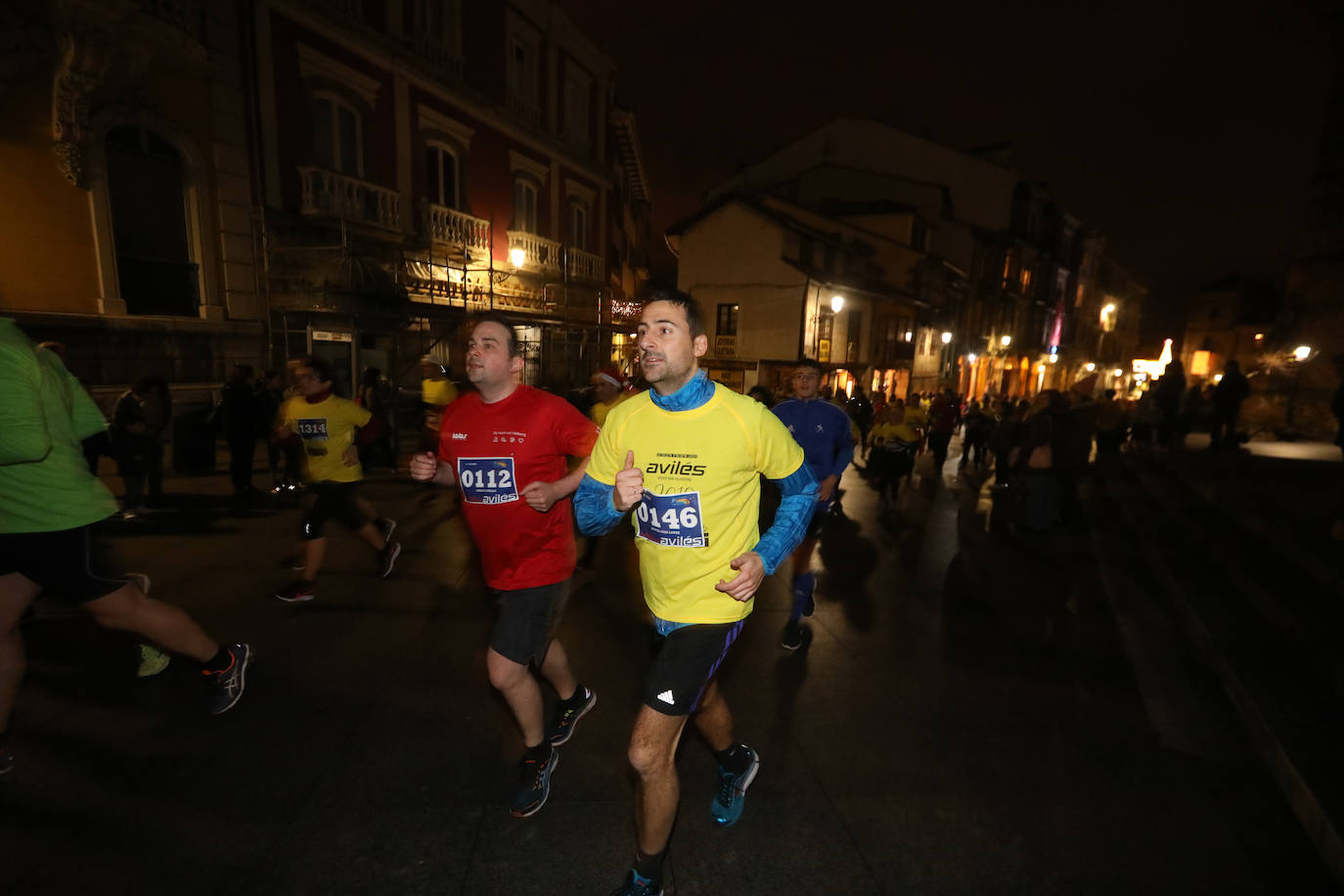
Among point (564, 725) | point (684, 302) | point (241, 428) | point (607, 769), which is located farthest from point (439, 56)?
point (607, 769)

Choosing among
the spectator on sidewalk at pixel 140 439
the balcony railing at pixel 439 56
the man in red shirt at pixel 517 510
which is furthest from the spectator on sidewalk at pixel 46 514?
the balcony railing at pixel 439 56

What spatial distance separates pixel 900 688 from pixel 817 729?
882mm

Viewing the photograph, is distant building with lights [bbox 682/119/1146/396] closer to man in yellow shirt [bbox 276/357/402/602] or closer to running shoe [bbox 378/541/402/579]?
running shoe [bbox 378/541/402/579]

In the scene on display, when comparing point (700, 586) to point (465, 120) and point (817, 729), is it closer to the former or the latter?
point (817, 729)

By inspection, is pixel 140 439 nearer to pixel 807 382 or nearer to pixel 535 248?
pixel 807 382

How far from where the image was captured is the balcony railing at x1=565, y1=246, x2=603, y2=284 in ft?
67.8

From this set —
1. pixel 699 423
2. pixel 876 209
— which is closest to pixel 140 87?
pixel 699 423

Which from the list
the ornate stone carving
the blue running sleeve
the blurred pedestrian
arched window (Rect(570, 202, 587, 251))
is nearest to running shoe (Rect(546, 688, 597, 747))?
the blue running sleeve

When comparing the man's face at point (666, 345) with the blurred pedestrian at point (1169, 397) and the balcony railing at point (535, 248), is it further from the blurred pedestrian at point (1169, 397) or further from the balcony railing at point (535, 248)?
the balcony railing at point (535, 248)

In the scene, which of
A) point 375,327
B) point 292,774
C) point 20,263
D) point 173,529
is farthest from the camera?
point 375,327

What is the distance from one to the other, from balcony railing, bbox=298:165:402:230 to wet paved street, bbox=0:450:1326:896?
32.0 feet

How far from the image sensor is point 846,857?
2.75m

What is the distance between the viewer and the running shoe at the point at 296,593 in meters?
5.16

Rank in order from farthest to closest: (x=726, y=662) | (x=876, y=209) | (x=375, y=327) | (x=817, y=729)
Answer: (x=876, y=209)
(x=375, y=327)
(x=726, y=662)
(x=817, y=729)
